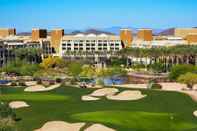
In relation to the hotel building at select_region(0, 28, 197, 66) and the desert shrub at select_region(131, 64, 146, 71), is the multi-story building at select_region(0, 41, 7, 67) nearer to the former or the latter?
the hotel building at select_region(0, 28, 197, 66)

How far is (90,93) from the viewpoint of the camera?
179 ft

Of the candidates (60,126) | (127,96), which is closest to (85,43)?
(127,96)

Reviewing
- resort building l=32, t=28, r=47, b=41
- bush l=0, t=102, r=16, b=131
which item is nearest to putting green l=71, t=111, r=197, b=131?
bush l=0, t=102, r=16, b=131

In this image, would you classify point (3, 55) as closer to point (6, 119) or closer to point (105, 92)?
point (105, 92)

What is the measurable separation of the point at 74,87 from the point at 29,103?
40.4 ft

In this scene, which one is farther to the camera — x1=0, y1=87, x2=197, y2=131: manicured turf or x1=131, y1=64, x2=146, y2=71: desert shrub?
x1=131, y1=64, x2=146, y2=71: desert shrub

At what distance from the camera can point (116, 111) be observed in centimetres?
4391

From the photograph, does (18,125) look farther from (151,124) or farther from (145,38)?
(145,38)

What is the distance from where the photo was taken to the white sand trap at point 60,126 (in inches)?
1479

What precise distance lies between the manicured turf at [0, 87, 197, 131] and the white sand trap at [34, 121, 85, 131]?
65 cm

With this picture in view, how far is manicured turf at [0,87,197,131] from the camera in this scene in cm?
3903

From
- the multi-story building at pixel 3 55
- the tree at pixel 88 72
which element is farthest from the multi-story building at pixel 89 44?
the tree at pixel 88 72

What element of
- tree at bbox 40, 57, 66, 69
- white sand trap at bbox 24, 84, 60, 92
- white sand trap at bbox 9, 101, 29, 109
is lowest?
white sand trap at bbox 9, 101, 29, 109

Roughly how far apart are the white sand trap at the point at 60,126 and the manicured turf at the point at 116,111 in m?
0.65
